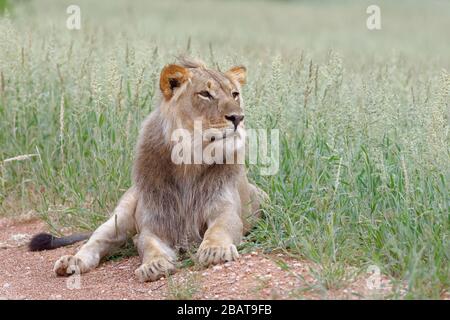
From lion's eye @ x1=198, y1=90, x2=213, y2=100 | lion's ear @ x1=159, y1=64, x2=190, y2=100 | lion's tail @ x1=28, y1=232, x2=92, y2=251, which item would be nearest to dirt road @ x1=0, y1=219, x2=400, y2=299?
lion's tail @ x1=28, y1=232, x2=92, y2=251

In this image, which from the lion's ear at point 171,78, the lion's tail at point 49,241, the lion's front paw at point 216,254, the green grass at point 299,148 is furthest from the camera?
the lion's tail at point 49,241

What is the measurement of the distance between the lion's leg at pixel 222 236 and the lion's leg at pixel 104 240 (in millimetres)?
687

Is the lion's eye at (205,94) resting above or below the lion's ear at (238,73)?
below

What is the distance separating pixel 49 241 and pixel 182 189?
117cm

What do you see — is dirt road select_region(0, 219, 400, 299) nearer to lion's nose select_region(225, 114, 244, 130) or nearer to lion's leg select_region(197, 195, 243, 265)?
lion's leg select_region(197, 195, 243, 265)

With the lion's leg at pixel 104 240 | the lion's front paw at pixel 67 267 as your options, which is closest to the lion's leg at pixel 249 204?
the lion's leg at pixel 104 240

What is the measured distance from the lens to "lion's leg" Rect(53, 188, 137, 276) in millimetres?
5539

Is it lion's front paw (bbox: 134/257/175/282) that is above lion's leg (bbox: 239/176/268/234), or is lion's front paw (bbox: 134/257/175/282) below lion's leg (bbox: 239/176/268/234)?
below

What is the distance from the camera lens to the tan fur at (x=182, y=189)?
5.38 meters

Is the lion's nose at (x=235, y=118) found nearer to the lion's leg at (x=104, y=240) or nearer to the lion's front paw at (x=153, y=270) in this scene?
the lion's front paw at (x=153, y=270)

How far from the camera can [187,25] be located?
1841 cm

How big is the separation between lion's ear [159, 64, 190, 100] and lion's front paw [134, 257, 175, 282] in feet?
3.48

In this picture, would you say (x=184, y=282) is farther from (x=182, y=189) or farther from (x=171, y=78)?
(x=171, y=78)

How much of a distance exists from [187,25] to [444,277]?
47.3 ft
